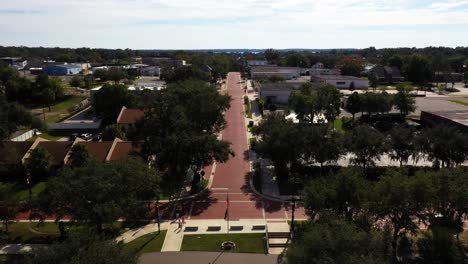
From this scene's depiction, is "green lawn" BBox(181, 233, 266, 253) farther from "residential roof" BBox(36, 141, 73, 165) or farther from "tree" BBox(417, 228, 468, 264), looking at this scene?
"residential roof" BBox(36, 141, 73, 165)

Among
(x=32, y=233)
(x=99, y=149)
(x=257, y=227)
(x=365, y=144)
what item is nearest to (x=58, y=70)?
(x=99, y=149)

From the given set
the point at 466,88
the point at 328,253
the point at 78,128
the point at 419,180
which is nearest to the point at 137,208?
the point at 328,253

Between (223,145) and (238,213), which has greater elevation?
(223,145)

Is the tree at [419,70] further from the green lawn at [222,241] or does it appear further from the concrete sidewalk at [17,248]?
the concrete sidewalk at [17,248]

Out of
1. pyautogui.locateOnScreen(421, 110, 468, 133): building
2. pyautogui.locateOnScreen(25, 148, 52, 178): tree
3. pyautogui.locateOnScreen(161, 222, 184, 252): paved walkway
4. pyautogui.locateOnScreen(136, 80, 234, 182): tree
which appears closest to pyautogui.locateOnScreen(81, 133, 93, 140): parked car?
pyautogui.locateOnScreen(25, 148, 52, 178): tree

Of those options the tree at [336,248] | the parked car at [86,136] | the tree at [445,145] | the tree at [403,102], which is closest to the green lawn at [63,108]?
the parked car at [86,136]

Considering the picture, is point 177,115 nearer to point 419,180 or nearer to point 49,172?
point 49,172
